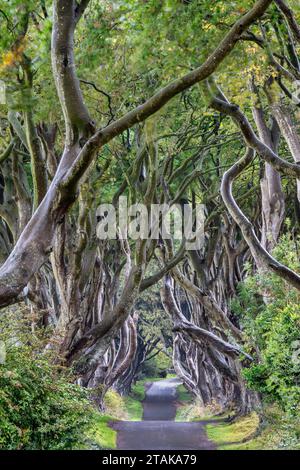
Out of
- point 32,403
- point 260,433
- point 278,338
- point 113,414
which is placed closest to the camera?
point 32,403

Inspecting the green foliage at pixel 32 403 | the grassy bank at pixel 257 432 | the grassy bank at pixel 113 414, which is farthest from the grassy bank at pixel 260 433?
the green foliage at pixel 32 403

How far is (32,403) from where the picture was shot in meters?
6.91

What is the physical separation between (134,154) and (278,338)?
713 centimetres

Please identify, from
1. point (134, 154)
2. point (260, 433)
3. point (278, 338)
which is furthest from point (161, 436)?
point (134, 154)

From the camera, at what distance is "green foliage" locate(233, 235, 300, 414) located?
7926mm

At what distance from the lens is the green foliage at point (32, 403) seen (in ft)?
20.4

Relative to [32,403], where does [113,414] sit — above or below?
below

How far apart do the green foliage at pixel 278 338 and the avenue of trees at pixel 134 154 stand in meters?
0.03

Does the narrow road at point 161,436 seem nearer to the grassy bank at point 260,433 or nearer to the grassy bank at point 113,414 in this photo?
the grassy bank at point 113,414

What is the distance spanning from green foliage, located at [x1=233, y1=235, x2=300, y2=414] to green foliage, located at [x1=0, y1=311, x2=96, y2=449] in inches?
119

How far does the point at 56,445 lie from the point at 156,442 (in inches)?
229

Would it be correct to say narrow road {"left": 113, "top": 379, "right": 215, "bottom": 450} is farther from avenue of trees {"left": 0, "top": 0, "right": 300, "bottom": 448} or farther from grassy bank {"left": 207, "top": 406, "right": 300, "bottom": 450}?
avenue of trees {"left": 0, "top": 0, "right": 300, "bottom": 448}

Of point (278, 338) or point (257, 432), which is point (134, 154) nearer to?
point (278, 338)

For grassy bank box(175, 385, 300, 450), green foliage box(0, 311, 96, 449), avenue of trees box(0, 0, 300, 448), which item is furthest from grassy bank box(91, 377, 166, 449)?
grassy bank box(175, 385, 300, 450)
